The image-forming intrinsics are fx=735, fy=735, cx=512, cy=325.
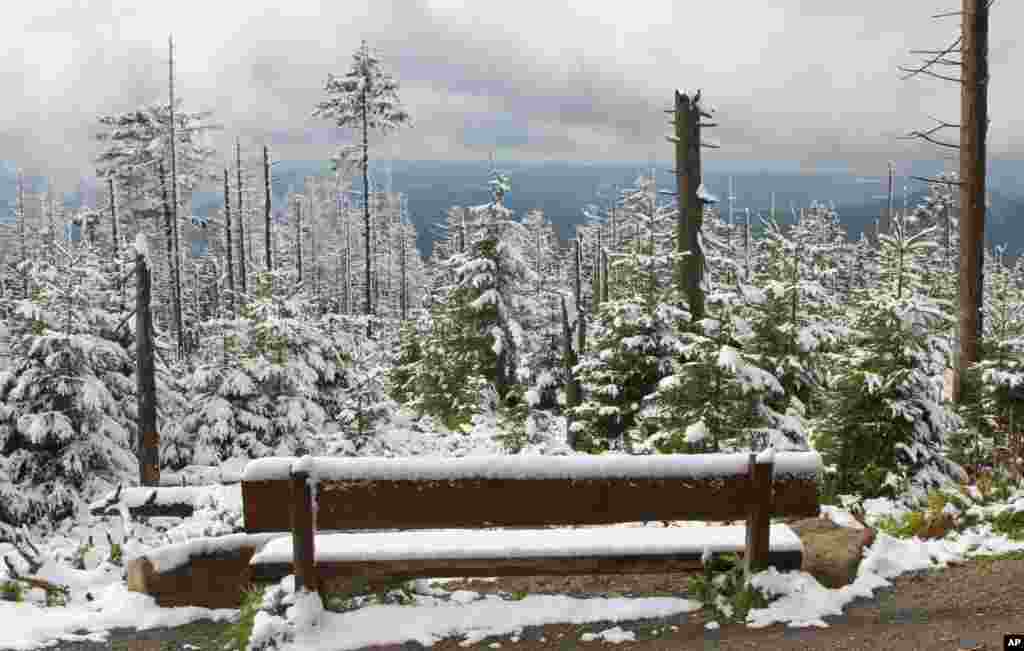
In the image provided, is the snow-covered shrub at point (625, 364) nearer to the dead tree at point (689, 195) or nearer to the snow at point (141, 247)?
the dead tree at point (689, 195)

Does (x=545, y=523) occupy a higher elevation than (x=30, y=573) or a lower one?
higher

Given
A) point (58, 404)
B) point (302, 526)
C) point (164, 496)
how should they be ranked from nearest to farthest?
point (302, 526) < point (164, 496) < point (58, 404)

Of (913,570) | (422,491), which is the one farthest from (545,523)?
(913,570)

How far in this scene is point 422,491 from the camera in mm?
4980

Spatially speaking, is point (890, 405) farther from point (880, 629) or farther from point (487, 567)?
point (487, 567)

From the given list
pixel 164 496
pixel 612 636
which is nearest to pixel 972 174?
pixel 612 636

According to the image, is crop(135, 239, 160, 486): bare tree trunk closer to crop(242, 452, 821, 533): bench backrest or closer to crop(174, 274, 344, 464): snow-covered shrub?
crop(174, 274, 344, 464): snow-covered shrub

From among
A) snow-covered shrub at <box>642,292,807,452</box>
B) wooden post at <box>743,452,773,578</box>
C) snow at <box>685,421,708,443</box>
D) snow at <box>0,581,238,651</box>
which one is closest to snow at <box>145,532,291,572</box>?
snow at <box>0,581,238,651</box>

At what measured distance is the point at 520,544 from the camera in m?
5.19

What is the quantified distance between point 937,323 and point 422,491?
8130 mm

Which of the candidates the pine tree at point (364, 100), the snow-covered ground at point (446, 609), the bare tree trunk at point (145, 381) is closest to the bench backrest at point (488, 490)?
the snow-covered ground at point (446, 609)

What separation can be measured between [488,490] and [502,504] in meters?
0.14

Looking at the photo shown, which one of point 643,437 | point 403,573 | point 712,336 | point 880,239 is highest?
point 880,239

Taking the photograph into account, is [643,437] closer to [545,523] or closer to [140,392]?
[545,523]
